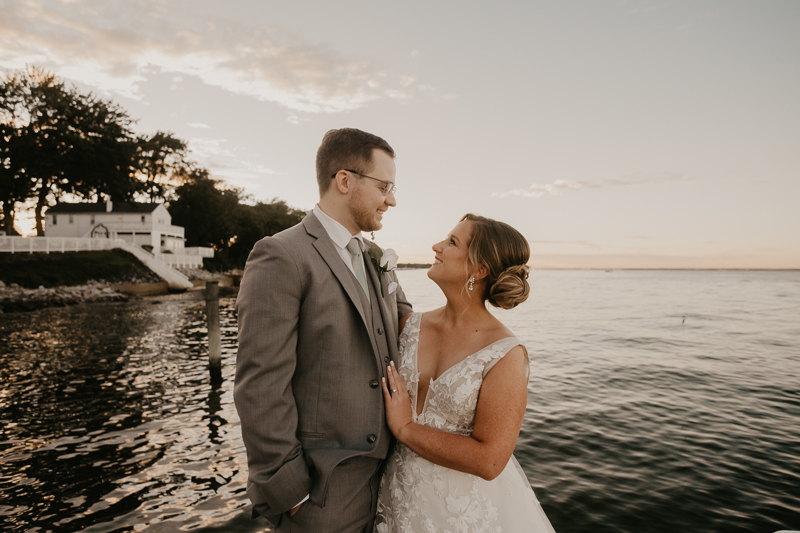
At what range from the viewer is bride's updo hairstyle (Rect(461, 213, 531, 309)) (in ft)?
9.65

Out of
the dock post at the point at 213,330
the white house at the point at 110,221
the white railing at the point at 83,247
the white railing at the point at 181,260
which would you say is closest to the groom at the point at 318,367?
the dock post at the point at 213,330

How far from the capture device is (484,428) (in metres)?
2.53

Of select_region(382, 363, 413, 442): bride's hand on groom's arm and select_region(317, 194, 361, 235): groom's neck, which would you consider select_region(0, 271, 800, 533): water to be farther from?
select_region(317, 194, 361, 235): groom's neck

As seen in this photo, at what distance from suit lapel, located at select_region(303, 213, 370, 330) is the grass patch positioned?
117ft

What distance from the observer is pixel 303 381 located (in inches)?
95.1

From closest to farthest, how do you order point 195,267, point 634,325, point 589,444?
point 589,444 < point 634,325 < point 195,267

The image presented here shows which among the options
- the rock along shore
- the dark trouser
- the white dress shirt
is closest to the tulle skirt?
the dark trouser

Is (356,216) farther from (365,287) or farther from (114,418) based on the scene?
(114,418)

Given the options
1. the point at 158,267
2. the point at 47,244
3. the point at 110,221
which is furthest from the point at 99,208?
the point at 47,244

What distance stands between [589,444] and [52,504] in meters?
8.98

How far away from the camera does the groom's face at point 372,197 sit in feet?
9.01

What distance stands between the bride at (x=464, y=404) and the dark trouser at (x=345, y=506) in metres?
0.23

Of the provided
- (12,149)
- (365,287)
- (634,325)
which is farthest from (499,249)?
(12,149)

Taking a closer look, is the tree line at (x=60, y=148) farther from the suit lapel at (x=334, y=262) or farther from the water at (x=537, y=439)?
the suit lapel at (x=334, y=262)
